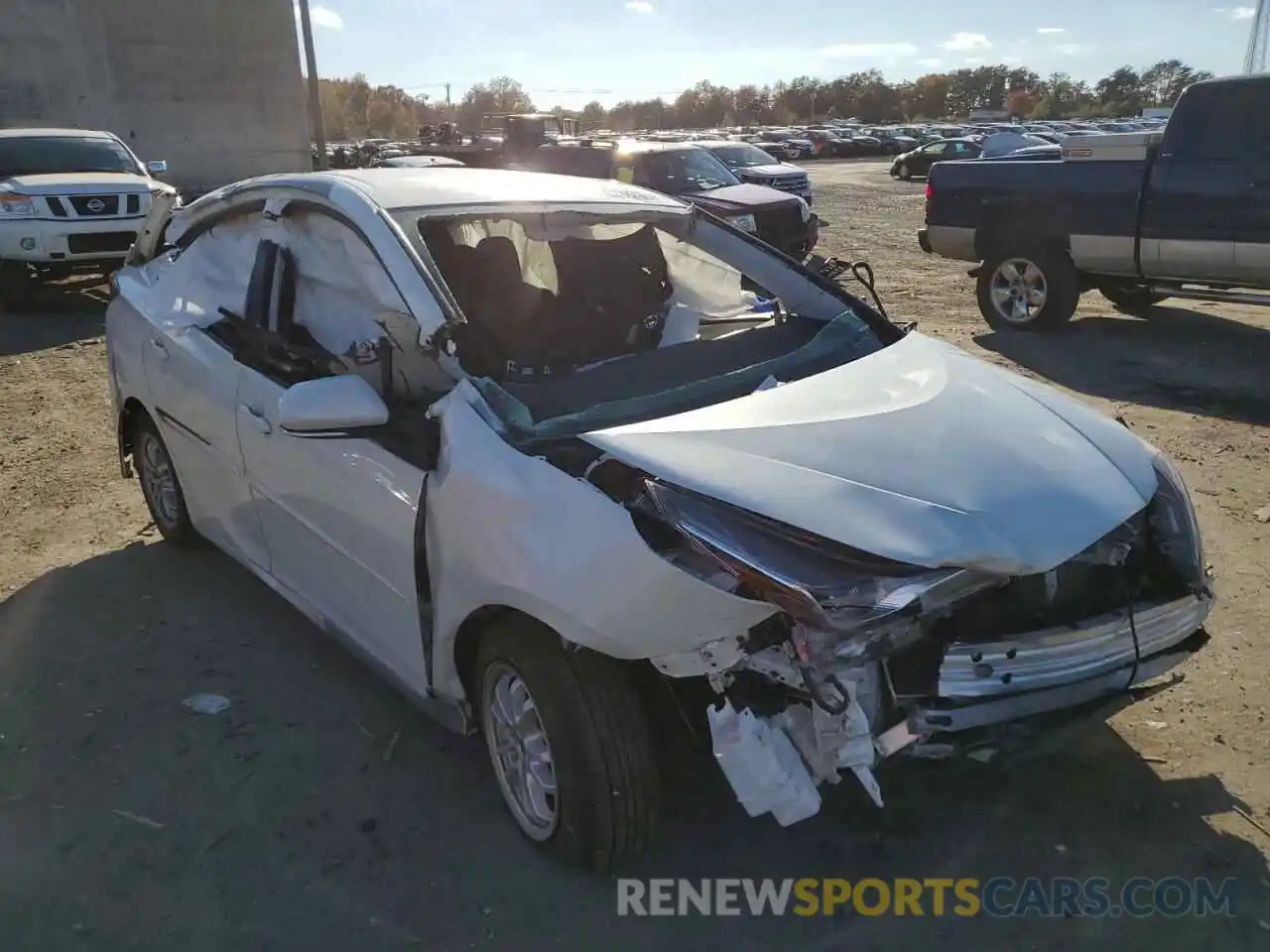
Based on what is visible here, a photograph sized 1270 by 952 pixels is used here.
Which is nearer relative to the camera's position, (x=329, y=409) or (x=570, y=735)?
(x=570, y=735)

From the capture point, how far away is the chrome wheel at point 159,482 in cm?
474

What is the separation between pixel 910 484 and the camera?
258 centimetres

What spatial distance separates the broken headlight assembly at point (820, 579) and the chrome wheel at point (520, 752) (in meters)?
0.67

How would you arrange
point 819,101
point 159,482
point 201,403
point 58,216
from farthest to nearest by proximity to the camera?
point 819,101 → point 58,216 → point 159,482 → point 201,403

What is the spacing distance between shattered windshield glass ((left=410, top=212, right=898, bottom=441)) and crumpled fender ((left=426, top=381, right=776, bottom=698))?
0.52 ft

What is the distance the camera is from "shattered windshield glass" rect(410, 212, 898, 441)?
3.10 m

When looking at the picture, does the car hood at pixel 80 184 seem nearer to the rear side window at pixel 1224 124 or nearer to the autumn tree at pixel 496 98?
the rear side window at pixel 1224 124

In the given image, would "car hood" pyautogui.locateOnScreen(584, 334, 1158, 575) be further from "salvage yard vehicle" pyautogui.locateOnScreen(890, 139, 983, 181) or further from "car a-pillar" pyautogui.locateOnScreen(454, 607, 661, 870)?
"salvage yard vehicle" pyautogui.locateOnScreen(890, 139, 983, 181)

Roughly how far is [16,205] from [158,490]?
26.7ft

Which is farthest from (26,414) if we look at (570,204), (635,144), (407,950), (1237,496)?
(635,144)

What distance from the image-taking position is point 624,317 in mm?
3918

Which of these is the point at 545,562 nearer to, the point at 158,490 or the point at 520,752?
the point at 520,752

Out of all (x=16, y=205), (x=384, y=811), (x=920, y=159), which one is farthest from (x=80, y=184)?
(x=920, y=159)

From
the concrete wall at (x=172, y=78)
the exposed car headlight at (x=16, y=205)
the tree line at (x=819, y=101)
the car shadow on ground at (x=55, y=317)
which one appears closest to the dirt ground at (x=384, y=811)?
the car shadow on ground at (x=55, y=317)
